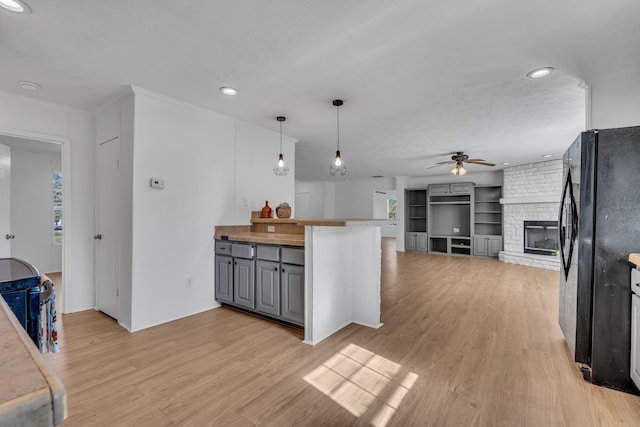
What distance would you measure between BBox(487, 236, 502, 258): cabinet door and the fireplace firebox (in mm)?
707

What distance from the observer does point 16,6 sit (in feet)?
6.18

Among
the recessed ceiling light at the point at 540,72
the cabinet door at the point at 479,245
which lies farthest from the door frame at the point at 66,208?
the cabinet door at the point at 479,245

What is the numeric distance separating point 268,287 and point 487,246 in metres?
7.22

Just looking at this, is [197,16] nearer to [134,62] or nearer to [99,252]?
[134,62]

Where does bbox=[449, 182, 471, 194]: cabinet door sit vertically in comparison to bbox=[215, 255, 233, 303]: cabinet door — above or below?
above

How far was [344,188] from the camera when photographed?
1119 cm

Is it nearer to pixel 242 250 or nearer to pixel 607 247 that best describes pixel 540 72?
pixel 607 247

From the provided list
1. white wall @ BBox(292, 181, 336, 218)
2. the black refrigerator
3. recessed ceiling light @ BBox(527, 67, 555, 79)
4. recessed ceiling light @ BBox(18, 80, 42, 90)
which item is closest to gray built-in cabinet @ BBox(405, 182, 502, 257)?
white wall @ BBox(292, 181, 336, 218)

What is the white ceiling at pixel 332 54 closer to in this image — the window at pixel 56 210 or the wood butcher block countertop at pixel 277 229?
the wood butcher block countertop at pixel 277 229

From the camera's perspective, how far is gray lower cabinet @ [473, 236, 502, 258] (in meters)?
8.28

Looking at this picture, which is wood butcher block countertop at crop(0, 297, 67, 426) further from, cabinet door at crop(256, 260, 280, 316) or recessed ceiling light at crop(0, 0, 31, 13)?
cabinet door at crop(256, 260, 280, 316)

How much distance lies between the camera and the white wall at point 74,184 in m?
3.50

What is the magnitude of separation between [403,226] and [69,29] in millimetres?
8874

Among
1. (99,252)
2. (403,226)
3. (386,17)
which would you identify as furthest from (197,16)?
(403,226)
